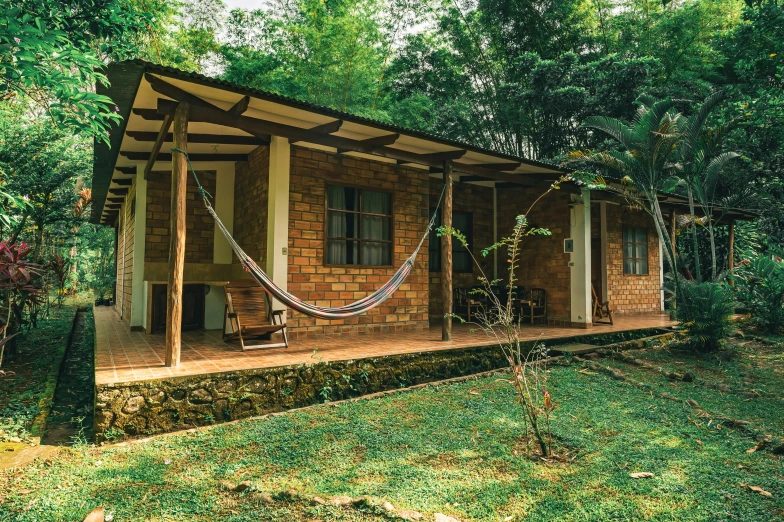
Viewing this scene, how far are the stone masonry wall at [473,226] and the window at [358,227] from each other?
1.57m

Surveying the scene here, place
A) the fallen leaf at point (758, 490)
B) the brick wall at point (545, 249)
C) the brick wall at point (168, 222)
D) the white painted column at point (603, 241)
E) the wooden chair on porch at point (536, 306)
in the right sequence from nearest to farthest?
the fallen leaf at point (758, 490) → the brick wall at point (168, 222) → the brick wall at point (545, 249) → the wooden chair on porch at point (536, 306) → the white painted column at point (603, 241)

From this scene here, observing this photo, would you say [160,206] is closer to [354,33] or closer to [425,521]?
[425,521]

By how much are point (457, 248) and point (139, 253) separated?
495 cm

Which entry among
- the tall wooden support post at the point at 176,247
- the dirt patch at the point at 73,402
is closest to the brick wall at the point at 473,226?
the tall wooden support post at the point at 176,247

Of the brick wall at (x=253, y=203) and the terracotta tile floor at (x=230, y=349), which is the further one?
the brick wall at (x=253, y=203)

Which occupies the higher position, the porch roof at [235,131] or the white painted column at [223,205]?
the porch roof at [235,131]

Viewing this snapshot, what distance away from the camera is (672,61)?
12.1 meters

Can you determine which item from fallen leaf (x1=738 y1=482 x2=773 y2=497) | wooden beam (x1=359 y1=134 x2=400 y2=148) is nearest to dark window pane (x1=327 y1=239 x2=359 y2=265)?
wooden beam (x1=359 y1=134 x2=400 y2=148)

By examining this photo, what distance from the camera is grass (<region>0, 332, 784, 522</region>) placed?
2199 millimetres

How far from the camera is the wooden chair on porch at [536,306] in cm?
768

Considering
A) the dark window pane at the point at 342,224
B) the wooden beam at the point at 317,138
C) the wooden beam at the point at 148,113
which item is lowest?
the dark window pane at the point at 342,224

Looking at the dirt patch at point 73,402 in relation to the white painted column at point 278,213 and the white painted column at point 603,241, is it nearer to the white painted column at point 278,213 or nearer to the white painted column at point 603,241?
the white painted column at point 278,213

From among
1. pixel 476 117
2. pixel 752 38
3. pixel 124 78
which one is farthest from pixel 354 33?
pixel 124 78

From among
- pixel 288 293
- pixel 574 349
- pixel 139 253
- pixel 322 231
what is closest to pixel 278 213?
pixel 322 231
